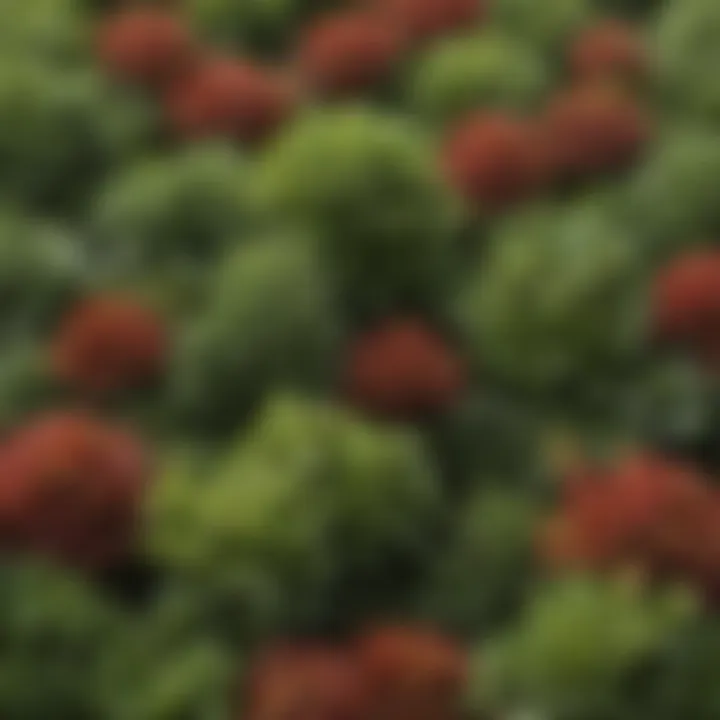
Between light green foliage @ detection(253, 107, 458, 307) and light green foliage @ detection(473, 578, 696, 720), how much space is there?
0.33 metres

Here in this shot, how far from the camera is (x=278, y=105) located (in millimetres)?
1523

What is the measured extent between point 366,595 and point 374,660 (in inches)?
3.4

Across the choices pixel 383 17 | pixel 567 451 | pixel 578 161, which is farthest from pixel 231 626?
pixel 383 17

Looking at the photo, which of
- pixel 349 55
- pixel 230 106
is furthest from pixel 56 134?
pixel 349 55

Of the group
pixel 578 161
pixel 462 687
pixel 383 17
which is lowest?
pixel 462 687

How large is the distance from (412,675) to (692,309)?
34 centimetres

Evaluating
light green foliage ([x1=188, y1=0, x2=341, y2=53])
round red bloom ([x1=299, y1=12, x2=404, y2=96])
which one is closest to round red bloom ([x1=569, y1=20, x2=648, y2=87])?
round red bloom ([x1=299, y1=12, x2=404, y2=96])

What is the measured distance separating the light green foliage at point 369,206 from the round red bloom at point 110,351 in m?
0.13

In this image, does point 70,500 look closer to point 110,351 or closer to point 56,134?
point 110,351

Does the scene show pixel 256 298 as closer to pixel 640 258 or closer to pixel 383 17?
pixel 640 258

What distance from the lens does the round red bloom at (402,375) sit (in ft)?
4.04

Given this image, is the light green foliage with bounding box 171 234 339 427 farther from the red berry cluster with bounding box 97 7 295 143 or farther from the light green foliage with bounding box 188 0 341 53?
the light green foliage with bounding box 188 0 341 53

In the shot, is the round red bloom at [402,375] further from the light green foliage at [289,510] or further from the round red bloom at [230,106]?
the round red bloom at [230,106]

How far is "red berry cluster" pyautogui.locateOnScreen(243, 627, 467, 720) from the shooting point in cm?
101
